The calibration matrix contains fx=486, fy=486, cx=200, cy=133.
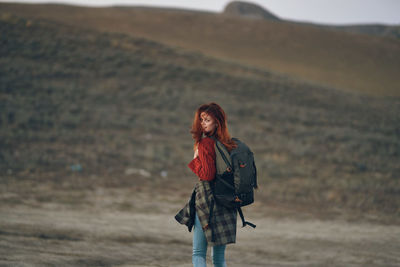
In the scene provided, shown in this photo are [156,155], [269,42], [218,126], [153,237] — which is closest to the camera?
[218,126]

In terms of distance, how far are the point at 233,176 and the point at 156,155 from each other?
15355 mm

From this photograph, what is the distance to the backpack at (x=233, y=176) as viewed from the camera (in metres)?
3.98

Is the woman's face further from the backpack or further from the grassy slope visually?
the grassy slope

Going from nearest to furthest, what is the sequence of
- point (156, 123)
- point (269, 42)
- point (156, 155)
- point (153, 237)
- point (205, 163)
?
point (205, 163) → point (153, 237) → point (156, 155) → point (156, 123) → point (269, 42)

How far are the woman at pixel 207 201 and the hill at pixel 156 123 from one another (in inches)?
365

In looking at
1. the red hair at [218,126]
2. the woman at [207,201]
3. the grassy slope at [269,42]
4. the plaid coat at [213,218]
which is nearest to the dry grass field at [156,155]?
Answer: the woman at [207,201]

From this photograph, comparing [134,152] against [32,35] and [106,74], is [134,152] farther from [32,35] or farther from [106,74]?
[32,35]

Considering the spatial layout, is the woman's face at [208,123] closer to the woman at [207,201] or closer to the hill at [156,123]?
the woman at [207,201]

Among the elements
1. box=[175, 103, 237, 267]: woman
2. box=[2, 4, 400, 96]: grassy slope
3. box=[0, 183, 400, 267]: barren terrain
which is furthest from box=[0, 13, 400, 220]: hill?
box=[2, 4, 400, 96]: grassy slope

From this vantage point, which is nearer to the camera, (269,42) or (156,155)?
(156,155)

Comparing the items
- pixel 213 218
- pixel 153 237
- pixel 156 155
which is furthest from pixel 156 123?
pixel 213 218

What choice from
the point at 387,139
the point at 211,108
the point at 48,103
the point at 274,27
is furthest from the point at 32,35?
the point at 274,27

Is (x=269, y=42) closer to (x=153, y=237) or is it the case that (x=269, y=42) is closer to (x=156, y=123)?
(x=156, y=123)

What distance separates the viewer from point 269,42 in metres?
65.1
